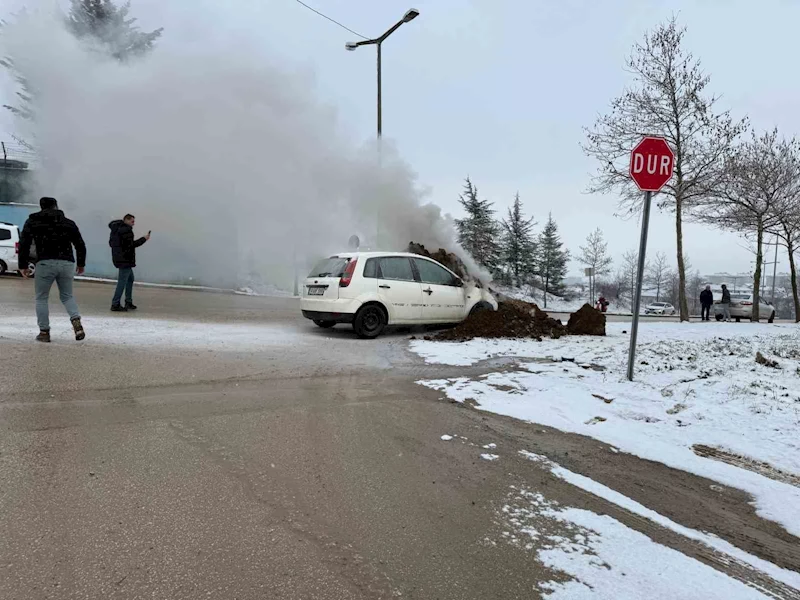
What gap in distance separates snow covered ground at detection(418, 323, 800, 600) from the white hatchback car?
42.0 inches

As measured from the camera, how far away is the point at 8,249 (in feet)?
49.7

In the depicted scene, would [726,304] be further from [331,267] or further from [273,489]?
[273,489]

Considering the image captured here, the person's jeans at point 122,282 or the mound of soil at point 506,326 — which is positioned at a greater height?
the person's jeans at point 122,282

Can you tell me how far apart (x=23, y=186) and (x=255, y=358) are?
20345 mm

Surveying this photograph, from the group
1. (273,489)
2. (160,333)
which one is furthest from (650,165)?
(160,333)

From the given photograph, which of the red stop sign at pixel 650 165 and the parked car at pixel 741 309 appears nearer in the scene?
the red stop sign at pixel 650 165

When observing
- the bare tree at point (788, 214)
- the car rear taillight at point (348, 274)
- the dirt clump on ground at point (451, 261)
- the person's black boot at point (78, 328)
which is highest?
the bare tree at point (788, 214)

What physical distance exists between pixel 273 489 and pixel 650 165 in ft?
16.6

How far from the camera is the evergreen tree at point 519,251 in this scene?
45062mm

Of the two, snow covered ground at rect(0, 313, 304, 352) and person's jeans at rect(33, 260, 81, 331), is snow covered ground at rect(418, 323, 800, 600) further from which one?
person's jeans at rect(33, 260, 81, 331)

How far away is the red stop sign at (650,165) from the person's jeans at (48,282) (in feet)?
22.3

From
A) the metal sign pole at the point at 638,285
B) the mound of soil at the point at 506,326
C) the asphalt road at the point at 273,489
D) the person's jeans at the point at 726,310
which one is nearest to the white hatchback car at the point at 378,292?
the mound of soil at the point at 506,326

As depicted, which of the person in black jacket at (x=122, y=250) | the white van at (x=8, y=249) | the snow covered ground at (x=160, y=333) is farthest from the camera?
the white van at (x=8, y=249)

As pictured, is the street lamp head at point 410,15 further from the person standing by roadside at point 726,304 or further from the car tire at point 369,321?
the person standing by roadside at point 726,304
